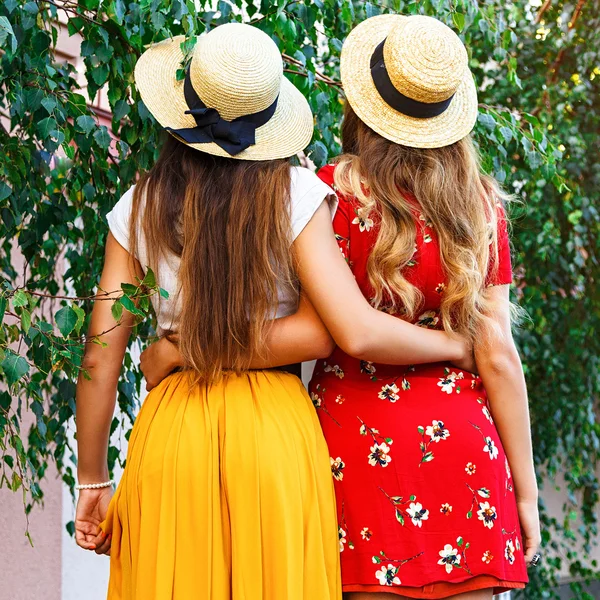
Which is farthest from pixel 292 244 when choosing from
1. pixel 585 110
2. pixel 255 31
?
pixel 585 110

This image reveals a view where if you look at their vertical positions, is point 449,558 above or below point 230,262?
below

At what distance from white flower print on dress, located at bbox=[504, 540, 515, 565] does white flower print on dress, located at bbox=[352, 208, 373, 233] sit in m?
0.71

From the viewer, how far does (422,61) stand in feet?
6.37

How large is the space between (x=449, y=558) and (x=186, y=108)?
106cm

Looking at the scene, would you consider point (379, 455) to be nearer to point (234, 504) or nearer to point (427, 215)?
point (234, 504)

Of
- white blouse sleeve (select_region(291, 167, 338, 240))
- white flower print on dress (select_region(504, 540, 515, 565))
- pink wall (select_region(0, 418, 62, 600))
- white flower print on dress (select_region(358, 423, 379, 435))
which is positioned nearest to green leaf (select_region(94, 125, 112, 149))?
white blouse sleeve (select_region(291, 167, 338, 240))

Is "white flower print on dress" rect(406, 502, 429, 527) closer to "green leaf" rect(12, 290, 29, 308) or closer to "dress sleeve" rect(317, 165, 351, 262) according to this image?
"dress sleeve" rect(317, 165, 351, 262)

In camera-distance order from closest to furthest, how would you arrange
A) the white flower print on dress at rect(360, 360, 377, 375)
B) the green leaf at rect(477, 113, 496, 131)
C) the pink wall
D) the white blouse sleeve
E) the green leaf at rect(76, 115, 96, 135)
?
1. the white blouse sleeve
2. the white flower print on dress at rect(360, 360, 377, 375)
3. the green leaf at rect(76, 115, 96, 135)
4. the green leaf at rect(477, 113, 496, 131)
5. the pink wall

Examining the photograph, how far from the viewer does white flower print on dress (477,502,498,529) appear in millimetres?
1852

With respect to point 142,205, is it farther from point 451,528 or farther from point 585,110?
point 585,110

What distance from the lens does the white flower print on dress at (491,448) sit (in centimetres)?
188

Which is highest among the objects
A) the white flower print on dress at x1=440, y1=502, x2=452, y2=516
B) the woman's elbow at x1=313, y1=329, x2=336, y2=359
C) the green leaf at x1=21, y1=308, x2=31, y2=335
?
the green leaf at x1=21, y1=308, x2=31, y2=335

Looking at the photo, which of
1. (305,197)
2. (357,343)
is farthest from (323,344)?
(305,197)

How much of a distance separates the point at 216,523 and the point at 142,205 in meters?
0.66
